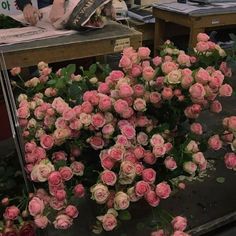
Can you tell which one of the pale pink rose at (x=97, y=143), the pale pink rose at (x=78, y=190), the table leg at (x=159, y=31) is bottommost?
the table leg at (x=159, y=31)

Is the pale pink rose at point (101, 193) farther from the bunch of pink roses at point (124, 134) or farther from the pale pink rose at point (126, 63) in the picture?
the pale pink rose at point (126, 63)

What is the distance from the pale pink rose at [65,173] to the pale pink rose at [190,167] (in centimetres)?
19

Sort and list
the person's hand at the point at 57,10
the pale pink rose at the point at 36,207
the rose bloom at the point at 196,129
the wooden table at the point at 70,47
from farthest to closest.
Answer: the person's hand at the point at 57,10
the wooden table at the point at 70,47
the rose bloom at the point at 196,129
the pale pink rose at the point at 36,207

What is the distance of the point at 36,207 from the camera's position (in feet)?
1.67

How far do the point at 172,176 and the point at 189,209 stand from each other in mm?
192

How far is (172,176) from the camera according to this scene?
600mm

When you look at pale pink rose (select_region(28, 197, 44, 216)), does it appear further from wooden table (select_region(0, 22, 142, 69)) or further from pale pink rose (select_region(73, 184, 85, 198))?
wooden table (select_region(0, 22, 142, 69))

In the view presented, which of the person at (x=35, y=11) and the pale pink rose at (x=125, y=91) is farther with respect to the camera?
the person at (x=35, y=11)

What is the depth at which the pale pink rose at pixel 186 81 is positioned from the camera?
1.86ft

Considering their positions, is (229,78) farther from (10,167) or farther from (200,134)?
(10,167)

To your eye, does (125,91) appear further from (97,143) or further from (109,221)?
(109,221)

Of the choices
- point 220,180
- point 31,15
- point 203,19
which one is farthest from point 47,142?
point 203,19

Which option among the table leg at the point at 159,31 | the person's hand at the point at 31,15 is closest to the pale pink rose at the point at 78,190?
the person's hand at the point at 31,15

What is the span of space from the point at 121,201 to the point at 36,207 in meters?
0.13
